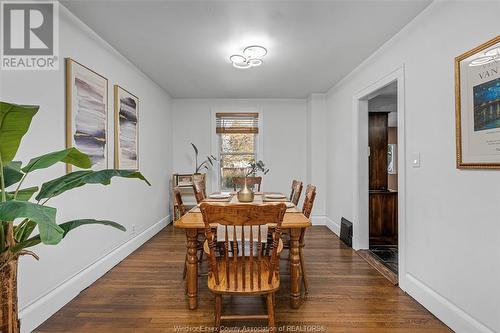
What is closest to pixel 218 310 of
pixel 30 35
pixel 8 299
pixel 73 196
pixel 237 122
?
pixel 8 299

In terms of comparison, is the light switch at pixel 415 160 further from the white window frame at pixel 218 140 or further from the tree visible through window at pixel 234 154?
the tree visible through window at pixel 234 154

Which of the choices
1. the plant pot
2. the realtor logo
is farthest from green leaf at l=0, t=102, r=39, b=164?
the realtor logo

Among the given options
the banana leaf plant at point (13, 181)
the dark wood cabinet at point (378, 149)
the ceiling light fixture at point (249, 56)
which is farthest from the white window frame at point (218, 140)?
the banana leaf plant at point (13, 181)

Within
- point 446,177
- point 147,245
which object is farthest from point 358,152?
point 147,245

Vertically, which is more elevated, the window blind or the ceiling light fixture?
the ceiling light fixture

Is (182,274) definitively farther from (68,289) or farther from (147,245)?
(147,245)

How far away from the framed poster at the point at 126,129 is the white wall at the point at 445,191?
3161 millimetres

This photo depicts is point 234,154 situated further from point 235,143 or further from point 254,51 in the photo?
point 254,51

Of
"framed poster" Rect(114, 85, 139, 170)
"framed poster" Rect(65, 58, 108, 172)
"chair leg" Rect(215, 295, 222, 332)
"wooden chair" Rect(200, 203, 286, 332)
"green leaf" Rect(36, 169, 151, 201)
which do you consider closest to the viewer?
"green leaf" Rect(36, 169, 151, 201)

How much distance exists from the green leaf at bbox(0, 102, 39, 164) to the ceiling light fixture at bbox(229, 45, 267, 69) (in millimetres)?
2212

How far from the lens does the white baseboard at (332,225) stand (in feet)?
14.9

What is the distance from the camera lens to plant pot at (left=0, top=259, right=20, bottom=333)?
1182 millimetres

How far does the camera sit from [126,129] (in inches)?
138

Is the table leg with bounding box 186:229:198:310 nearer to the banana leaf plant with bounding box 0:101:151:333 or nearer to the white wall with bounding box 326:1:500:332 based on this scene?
the banana leaf plant with bounding box 0:101:151:333
